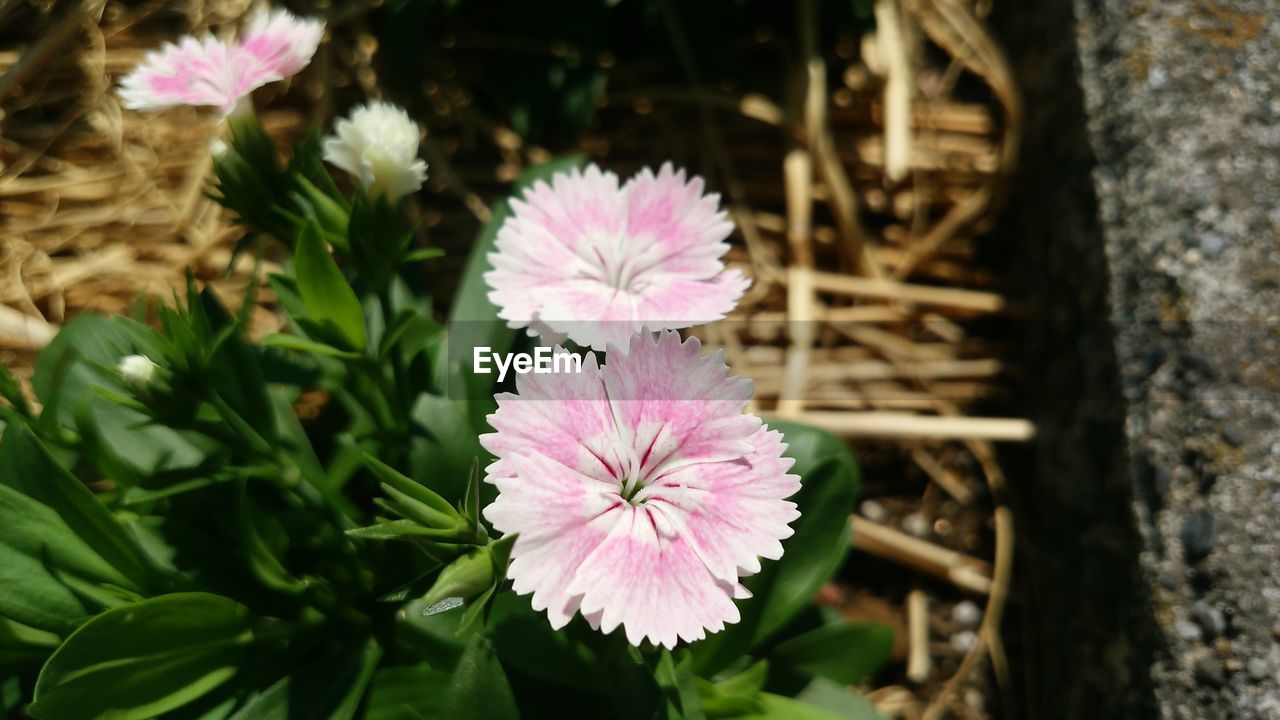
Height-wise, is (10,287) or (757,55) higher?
(757,55)

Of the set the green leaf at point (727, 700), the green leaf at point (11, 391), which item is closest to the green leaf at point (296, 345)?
the green leaf at point (11, 391)

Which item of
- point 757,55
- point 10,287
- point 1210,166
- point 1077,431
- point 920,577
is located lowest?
point 920,577

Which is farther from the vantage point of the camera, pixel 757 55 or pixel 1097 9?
pixel 757 55

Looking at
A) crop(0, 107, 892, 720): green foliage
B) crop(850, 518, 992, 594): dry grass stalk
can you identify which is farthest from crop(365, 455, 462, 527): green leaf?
crop(850, 518, 992, 594): dry grass stalk

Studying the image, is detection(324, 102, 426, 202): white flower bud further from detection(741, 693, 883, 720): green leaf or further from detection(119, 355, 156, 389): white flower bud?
detection(741, 693, 883, 720): green leaf

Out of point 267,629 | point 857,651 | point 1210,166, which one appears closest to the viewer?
point 267,629

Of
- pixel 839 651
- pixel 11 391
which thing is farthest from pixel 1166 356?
pixel 11 391

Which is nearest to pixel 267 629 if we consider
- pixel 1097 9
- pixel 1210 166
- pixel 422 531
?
pixel 422 531

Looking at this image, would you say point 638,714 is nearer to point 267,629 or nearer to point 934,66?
point 267,629

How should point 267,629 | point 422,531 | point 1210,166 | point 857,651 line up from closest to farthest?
1. point 422,531
2. point 267,629
3. point 857,651
4. point 1210,166
